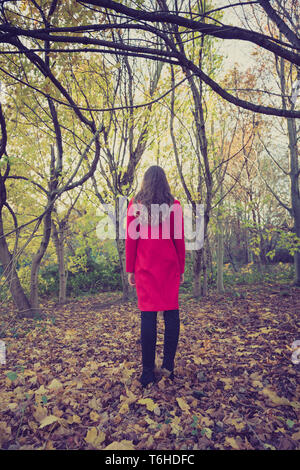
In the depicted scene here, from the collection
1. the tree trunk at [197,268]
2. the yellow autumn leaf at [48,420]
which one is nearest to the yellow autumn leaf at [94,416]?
the yellow autumn leaf at [48,420]

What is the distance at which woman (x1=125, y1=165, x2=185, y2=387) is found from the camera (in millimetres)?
2174

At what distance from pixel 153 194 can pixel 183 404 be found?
5.29ft

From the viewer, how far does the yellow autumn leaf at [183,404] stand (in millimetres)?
1939

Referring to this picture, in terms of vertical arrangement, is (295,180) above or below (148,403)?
above

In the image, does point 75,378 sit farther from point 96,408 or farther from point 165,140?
point 165,140

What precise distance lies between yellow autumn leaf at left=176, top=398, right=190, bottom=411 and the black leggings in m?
0.29

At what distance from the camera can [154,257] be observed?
85.7 inches

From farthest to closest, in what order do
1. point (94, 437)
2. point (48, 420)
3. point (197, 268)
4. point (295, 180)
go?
point (295, 180) < point (197, 268) < point (48, 420) < point (94, 437)

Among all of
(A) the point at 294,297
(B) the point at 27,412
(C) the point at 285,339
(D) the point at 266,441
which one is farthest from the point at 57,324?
(A) the point at 294,297

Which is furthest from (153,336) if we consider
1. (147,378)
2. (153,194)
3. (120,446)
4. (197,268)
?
(197,268)

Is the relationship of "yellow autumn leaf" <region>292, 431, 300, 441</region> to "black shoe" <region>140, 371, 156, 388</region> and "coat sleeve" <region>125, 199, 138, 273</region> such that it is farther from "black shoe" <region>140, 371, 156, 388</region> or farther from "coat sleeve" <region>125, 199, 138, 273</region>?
"coat sleeve" <region>125, 199, 138, 273</region>

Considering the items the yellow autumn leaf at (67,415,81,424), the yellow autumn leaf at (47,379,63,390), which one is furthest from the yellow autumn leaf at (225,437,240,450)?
the yellow autumn leaf at (47,379,63,390)

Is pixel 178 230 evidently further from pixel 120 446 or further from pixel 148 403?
pixel 120 446

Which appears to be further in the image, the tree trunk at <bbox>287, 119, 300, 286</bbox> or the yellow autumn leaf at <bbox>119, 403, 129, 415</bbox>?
the tree trunk at <bbox>287, 119, 300, 286</bbox>
